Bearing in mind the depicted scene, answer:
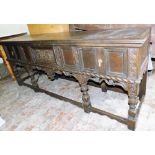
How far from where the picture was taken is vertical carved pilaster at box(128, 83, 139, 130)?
4.59ft

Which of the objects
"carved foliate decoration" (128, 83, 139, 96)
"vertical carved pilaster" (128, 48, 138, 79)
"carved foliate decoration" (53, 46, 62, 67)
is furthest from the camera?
"carved foliate decoration" (53, 46, 62, 67)

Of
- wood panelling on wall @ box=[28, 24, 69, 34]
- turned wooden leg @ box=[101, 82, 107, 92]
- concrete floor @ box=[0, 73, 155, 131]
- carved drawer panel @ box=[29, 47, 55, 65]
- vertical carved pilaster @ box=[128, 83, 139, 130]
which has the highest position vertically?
wood panelling on wall @ box=[28, 24, 69, 34]

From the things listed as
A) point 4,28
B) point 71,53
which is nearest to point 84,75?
point 71,53

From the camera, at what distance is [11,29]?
333 cm

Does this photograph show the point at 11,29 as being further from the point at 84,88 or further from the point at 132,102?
the point at 132,102

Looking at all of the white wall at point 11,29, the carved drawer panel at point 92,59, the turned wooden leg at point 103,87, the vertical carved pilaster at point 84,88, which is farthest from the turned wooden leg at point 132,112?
the white wall at point 11,29

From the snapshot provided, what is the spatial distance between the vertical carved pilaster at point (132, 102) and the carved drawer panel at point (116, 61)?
0.15 meters

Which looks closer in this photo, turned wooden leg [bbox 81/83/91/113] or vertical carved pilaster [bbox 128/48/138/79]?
vertical carved pilaster [bbox 128/48/138/79]

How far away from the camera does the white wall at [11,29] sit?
324 cm

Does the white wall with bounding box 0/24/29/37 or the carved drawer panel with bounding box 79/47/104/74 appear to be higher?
the white wall with bounding box 0/24/29/37

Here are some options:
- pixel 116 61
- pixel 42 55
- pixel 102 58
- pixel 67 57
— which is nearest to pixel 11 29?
pixel 42 55

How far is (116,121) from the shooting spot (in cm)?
176

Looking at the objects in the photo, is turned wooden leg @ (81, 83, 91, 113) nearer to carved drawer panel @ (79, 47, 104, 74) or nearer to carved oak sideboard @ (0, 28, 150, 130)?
carved oak sideboard @ (0, 28, 150, 130)

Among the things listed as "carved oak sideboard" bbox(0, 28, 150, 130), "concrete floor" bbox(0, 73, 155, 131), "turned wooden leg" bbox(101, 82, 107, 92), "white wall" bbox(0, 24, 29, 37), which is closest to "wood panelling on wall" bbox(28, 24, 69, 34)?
"white wall" bbox(0, 24, 29, 37)
